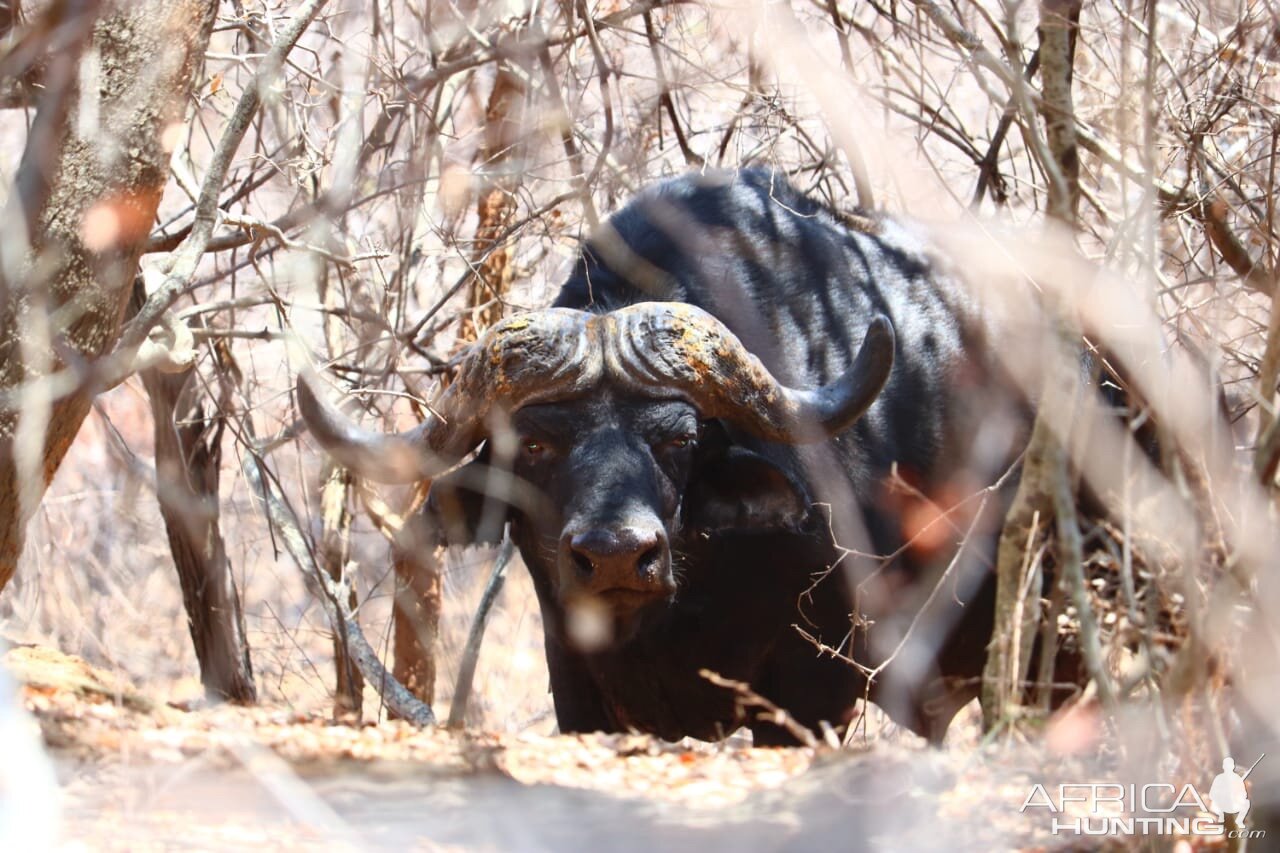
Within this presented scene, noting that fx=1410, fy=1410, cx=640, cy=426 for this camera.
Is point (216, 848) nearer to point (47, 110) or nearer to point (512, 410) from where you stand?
point (47, 110)

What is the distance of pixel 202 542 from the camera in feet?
20.2

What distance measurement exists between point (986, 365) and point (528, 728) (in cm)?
446

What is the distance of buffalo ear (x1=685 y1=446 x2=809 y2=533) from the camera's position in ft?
16.4

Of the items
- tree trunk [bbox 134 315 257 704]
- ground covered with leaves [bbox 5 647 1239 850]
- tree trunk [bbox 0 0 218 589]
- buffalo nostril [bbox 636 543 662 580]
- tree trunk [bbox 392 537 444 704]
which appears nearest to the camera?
ground covered with leaves [bbox 5 647 1239 850]

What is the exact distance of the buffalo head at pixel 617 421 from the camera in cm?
480

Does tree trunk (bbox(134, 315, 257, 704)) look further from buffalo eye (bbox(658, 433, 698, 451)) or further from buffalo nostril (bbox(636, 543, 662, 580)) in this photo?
buffalo nostril (bbox(636, 543, 662, 580))

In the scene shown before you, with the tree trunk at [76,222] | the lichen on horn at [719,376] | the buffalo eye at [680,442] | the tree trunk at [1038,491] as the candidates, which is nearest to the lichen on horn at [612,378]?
the lichen on horn at [719,376]

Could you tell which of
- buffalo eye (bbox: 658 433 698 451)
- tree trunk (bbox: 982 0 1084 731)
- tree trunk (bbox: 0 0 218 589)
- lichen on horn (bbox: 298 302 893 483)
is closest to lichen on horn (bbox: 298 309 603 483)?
lichen on horn (bbox: 298 302 893 483)

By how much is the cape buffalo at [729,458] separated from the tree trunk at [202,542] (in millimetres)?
1409

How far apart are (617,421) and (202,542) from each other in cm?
232

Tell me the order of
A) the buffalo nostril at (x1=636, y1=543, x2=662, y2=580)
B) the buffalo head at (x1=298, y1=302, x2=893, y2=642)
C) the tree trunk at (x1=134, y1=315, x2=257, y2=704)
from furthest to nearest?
the tree trunk at (x1=134, y1=315, x2=257, y2=704) < the buffalo head at (x1=298, y1=302, x2=893, y2=642) < the buffalo nostril at (x1=636, y1=543, x2=662, y2=580)

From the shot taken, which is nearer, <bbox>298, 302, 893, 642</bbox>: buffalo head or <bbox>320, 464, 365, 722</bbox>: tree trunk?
<bbox>298, 302, 893, 642</bbox>: buffalo head

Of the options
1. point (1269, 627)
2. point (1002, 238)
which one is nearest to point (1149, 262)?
point (1269, 627)

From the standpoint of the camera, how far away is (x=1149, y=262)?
8.46ft
